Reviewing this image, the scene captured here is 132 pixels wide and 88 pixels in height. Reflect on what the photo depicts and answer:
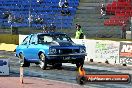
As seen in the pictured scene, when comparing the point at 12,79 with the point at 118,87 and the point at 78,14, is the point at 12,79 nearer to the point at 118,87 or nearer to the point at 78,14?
the point at 118,87

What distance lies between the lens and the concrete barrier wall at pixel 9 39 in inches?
1503

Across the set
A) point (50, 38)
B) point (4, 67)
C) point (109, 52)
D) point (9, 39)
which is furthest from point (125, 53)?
point (9, 39)

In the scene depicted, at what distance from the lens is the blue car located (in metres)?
19.4

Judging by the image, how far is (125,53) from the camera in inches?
922

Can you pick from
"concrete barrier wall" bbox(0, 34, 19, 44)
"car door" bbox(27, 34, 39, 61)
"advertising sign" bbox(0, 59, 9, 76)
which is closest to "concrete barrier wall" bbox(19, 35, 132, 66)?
"car door" bbox(27, 34, 39, 61)

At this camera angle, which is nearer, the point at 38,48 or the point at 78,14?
the point at 38,48

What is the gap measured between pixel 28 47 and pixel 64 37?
1.84m

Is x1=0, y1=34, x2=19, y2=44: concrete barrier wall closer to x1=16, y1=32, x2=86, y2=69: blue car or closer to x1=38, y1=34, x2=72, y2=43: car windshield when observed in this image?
x1=16, y1=32, x2=86, y2=69: blue car

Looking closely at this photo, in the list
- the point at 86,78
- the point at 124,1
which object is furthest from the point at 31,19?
the point at 86,78

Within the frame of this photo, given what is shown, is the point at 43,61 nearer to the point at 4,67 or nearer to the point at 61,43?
the point at 61,43

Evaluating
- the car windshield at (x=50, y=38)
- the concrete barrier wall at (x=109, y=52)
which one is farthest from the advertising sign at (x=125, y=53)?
the car windshield at (x=50, y=38)

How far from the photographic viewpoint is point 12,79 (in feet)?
53.0

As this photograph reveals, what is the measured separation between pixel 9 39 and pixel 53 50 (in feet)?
64.8

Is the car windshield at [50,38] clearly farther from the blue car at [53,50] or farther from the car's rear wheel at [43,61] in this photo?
the car's rear wheel at [43,61]
